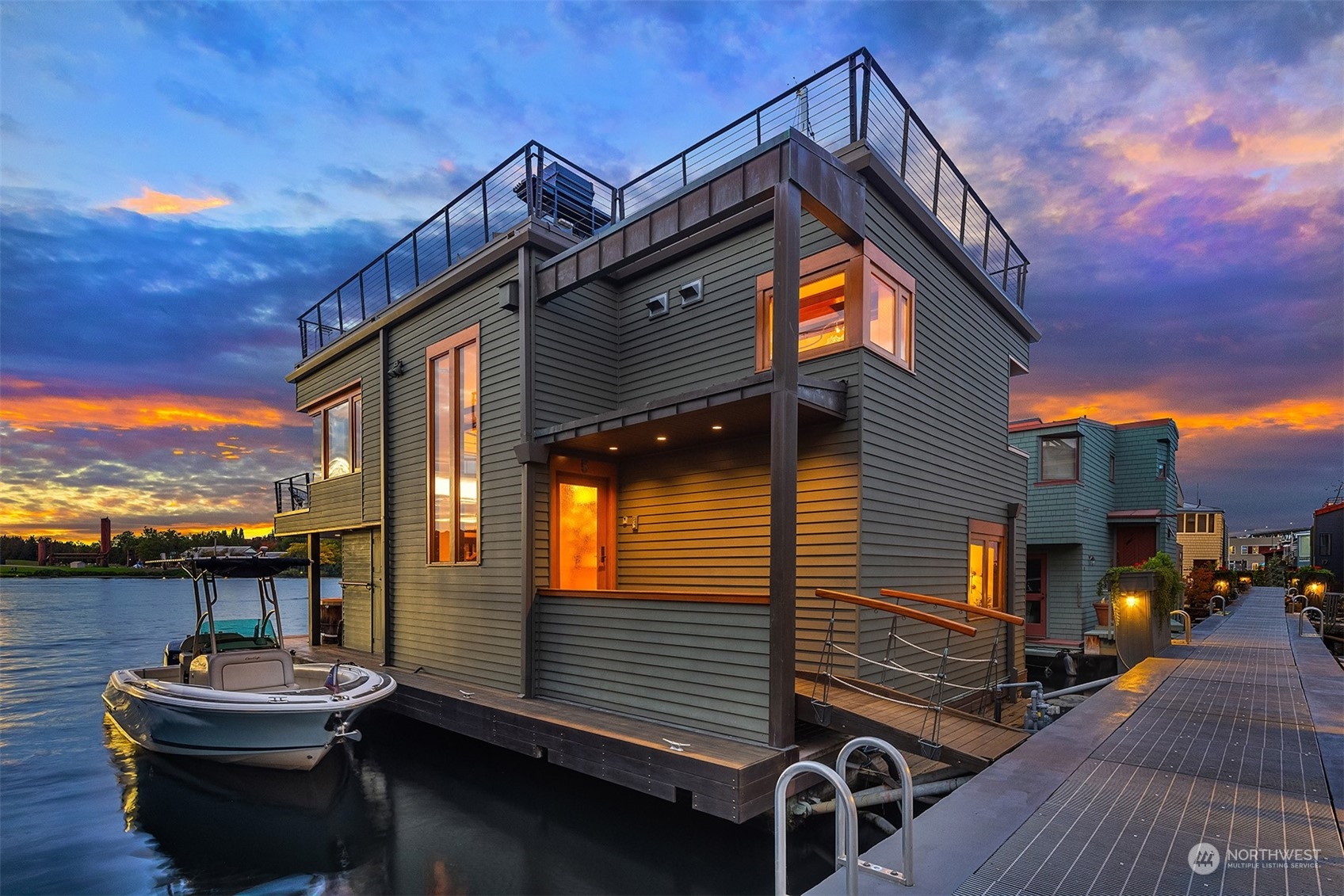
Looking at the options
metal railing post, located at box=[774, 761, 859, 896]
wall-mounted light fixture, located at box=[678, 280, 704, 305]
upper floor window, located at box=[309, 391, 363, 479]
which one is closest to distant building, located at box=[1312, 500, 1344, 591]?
wall-mounted light fixture, located at box=[678, 280, 704, 305]

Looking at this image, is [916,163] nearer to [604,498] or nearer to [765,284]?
[765,284]

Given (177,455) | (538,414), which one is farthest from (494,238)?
(177,455)

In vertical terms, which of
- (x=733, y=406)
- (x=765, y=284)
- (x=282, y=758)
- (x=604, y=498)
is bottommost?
(x=282, y=758)

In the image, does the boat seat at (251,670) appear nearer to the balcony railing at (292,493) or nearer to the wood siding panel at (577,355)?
the wood siding panel at (577,355)

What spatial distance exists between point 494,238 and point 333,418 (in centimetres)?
712

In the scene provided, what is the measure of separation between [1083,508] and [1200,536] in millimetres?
22254

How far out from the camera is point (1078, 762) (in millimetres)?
5055

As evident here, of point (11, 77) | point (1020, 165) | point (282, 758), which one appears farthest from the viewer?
point (1020, 165)

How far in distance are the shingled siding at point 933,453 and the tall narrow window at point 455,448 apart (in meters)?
5.60

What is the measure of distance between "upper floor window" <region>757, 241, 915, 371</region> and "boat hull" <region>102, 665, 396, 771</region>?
6.68 meters

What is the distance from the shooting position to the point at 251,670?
28.0 ft

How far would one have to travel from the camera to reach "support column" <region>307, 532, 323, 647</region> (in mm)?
14016

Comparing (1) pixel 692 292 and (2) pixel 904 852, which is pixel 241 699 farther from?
(2) pixel 904 852

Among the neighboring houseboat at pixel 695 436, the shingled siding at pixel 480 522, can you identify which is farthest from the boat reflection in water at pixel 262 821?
the shingled siding at pixel 480 522
